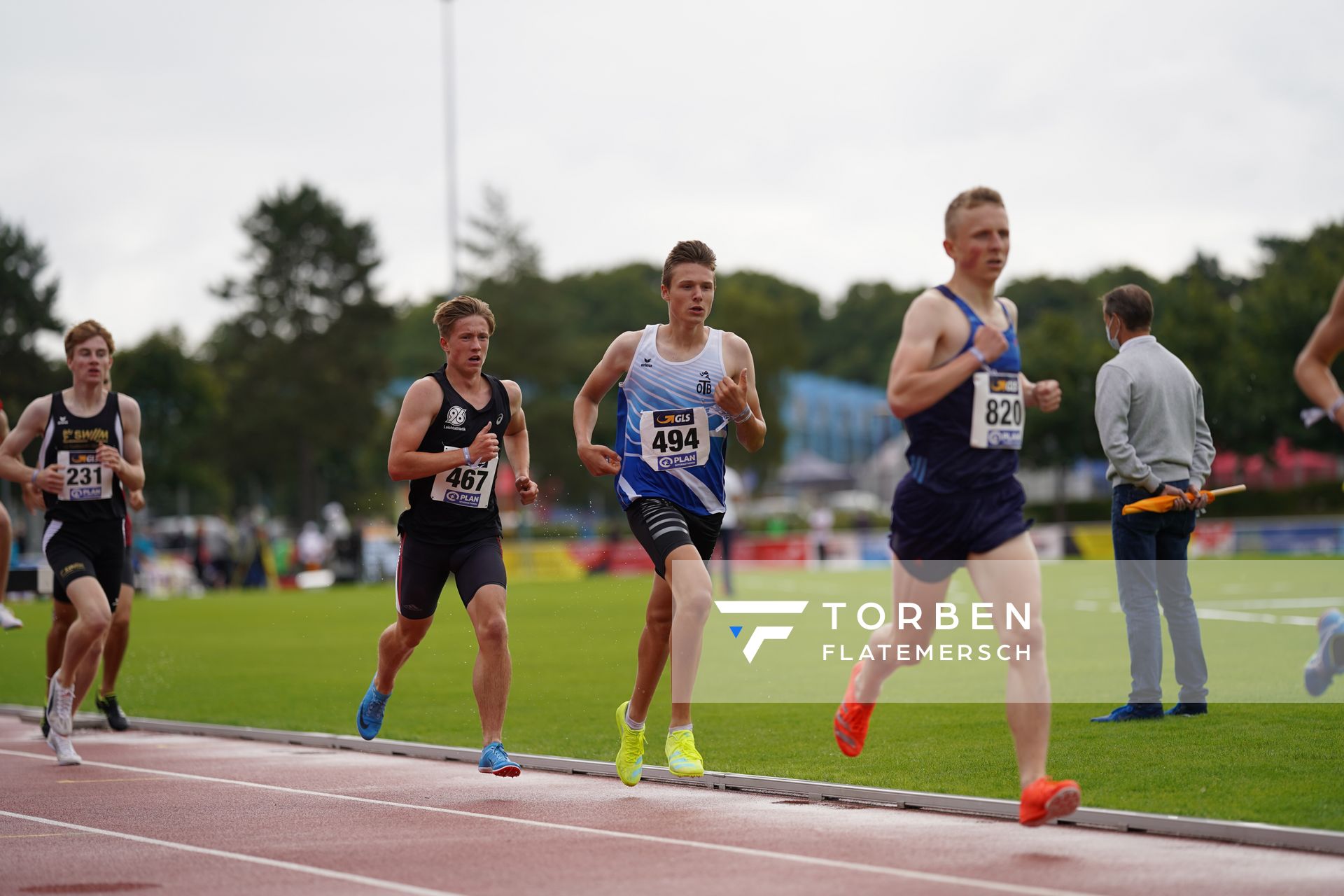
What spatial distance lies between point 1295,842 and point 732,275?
110 m

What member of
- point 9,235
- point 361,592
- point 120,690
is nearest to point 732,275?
point 9,235

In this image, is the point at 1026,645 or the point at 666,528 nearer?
the point at 1026,645

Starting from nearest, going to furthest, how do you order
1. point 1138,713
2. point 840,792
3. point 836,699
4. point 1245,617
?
1. point 840,792
2. point 1138,713
3. point 836,699
4. point 1245,617

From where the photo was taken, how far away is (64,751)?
10109 millimetres

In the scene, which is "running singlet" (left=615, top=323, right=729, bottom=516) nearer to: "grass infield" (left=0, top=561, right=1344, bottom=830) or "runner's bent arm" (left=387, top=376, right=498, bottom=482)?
"runner's bent arm" (left=387, top=376, right=498, bottom=482)

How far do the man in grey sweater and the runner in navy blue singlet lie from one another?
315 centimetres

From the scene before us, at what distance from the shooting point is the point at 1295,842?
6.13 m

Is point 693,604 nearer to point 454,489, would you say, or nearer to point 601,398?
point 601,398

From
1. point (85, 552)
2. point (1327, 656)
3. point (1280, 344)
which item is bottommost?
point (1327, 656)

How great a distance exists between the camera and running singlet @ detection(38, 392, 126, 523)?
1079cm

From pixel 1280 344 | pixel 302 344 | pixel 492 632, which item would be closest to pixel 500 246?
pixel 302 344

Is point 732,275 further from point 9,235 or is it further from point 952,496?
point 952,496

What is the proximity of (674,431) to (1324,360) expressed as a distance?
3.15 meters

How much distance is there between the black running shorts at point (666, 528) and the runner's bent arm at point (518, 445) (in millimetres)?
689
